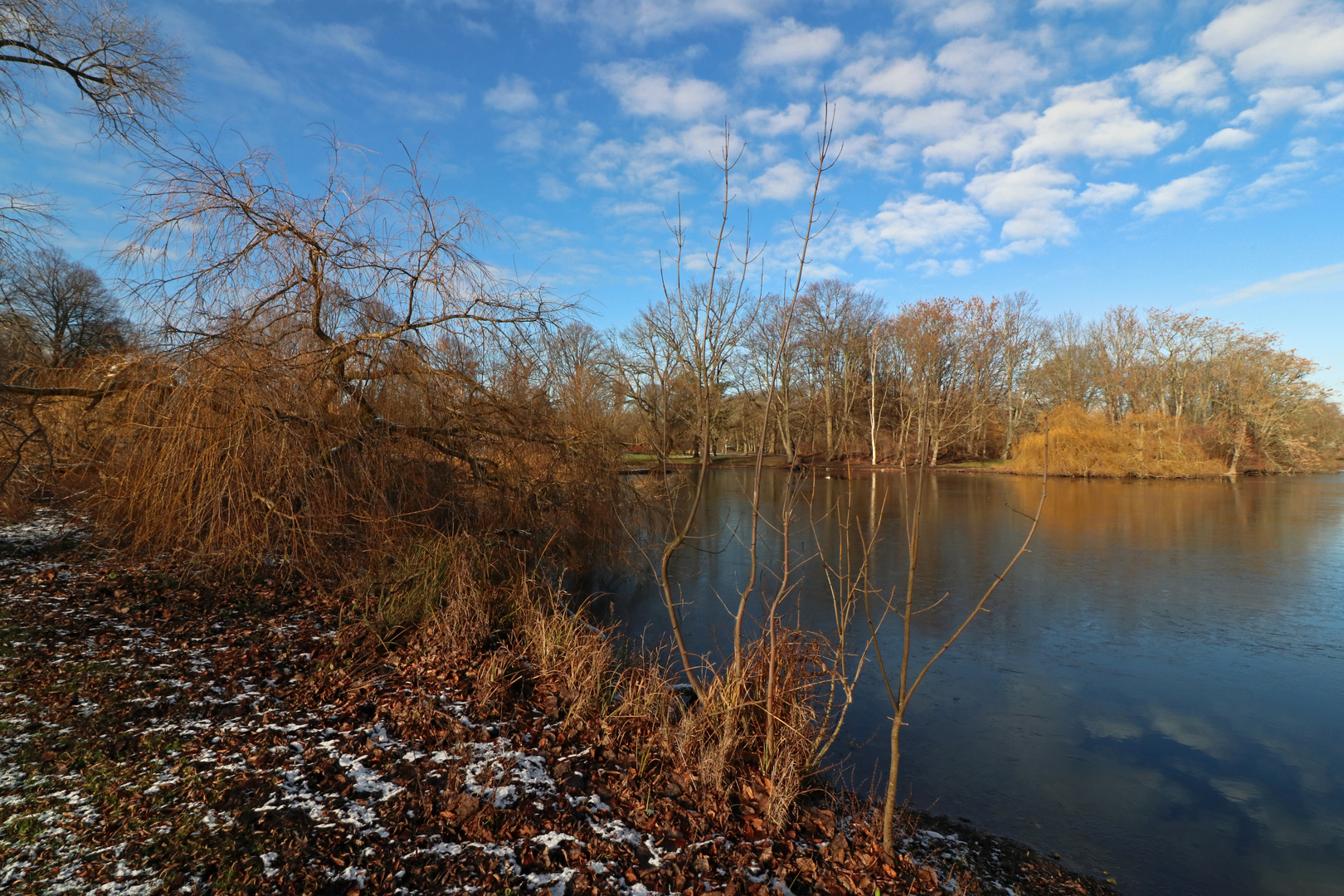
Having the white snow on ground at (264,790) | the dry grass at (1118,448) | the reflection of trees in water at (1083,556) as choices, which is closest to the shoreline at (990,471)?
the dry grass at (1118,448)

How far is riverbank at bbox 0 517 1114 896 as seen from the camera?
2430 millimetres

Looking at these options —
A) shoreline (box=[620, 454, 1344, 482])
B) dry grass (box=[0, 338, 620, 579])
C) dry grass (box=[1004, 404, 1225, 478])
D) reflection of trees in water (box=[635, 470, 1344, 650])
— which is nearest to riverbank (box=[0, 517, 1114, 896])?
dry grass (box=[0, 338, 620, 579])

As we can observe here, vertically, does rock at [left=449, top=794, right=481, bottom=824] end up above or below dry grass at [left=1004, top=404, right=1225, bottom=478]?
below

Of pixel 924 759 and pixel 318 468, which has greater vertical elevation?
pixel 318 468

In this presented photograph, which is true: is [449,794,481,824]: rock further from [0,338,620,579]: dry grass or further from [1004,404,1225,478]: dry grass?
[1004,404,1225,478]: dry grass

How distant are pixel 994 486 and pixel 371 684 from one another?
23.9 m

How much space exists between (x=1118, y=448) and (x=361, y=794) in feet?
109

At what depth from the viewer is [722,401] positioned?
3584cm

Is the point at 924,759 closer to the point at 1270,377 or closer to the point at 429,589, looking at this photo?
the point at 429,589

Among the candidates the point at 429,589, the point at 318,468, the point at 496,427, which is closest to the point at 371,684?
the point at 429,589

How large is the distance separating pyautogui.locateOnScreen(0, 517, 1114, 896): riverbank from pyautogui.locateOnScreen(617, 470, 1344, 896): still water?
71cm

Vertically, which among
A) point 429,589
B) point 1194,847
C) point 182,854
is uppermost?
point 429,589

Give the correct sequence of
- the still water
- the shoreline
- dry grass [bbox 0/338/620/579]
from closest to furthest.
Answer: the still water < dry grass [bbox 0/338/620/579] < the shoreline

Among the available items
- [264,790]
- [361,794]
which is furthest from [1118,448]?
[264,790]
